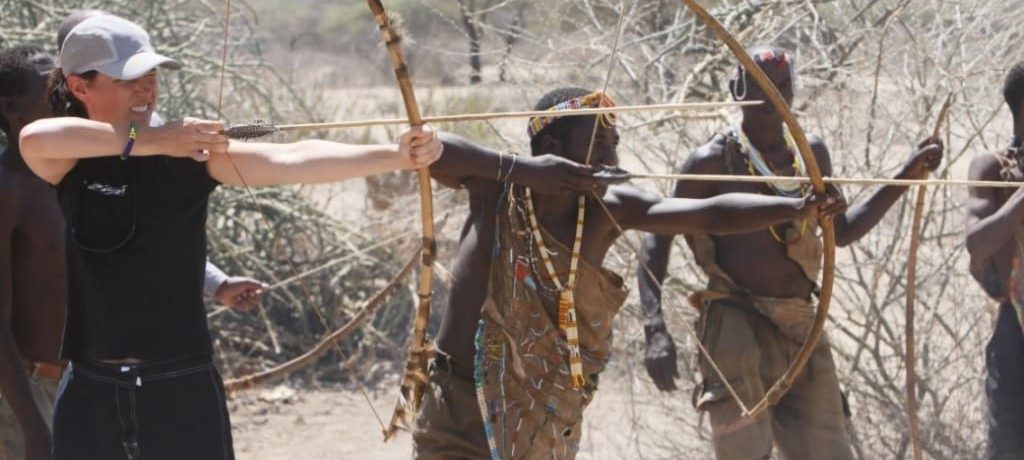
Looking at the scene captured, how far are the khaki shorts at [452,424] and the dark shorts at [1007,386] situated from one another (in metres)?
1.93

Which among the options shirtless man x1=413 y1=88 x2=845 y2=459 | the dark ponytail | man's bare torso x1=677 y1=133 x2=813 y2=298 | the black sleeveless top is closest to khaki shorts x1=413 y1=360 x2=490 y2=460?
shirtless man x1=413 y1=88 x2=845 y2=459

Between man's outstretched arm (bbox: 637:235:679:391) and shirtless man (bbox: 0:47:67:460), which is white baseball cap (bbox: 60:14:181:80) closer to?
shirtless man (bbox: 0:47:67:460)

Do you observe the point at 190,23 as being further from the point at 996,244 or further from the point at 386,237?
the point at 996,244

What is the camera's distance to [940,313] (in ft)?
20.3

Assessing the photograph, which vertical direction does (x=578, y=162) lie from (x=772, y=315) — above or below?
above

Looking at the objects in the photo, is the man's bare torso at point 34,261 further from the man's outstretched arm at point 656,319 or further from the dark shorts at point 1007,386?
the dark shorts at point 1007,386

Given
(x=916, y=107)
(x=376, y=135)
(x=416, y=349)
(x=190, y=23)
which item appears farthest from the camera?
(x=376, y=135)

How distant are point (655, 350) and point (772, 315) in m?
0.43

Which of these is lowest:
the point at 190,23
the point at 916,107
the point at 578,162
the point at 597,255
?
the point at 597,255

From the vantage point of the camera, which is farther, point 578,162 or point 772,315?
point 772,315

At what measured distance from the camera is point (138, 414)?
10.7 ft

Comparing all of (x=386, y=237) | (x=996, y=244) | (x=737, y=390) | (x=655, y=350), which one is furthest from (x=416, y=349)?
(x=386, y=237)

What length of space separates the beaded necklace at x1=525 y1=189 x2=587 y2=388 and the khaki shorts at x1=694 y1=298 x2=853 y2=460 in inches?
36.4

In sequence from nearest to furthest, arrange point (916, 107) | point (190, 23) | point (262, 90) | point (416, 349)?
point (416, 349), point (916, 107), point (190, 23), point (262, 90)
